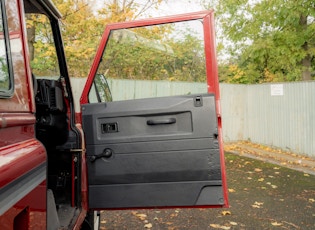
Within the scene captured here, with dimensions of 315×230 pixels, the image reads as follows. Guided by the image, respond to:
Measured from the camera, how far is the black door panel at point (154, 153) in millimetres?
2654

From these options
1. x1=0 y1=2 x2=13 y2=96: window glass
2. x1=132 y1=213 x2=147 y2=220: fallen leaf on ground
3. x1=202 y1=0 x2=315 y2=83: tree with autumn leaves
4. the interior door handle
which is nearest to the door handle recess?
the interior door handle

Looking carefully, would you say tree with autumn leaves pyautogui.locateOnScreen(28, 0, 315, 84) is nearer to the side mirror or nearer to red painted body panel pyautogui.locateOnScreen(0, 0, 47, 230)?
the side mirror

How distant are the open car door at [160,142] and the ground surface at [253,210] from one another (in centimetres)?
177

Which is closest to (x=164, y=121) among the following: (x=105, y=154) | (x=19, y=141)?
(x=105, y=154)

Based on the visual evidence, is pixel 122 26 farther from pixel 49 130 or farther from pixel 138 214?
pixel 138 214

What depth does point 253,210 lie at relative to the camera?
16.0ft

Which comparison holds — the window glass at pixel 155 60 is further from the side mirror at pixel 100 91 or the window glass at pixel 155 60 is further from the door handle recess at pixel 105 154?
the door handle recess at pixel 105 154

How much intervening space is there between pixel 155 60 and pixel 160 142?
0.75 m

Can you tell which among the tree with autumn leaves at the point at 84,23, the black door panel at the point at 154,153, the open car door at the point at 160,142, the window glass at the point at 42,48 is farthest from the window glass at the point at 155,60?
the tree with autumn leaves at the point at 84,23

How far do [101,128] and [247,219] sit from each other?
276cm

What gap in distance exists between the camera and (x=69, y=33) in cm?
791

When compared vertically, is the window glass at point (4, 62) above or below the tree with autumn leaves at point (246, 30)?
below

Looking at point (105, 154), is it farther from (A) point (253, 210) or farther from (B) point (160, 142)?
(A) point (253, 210)

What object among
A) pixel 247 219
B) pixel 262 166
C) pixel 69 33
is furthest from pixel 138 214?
pixel 69 33
